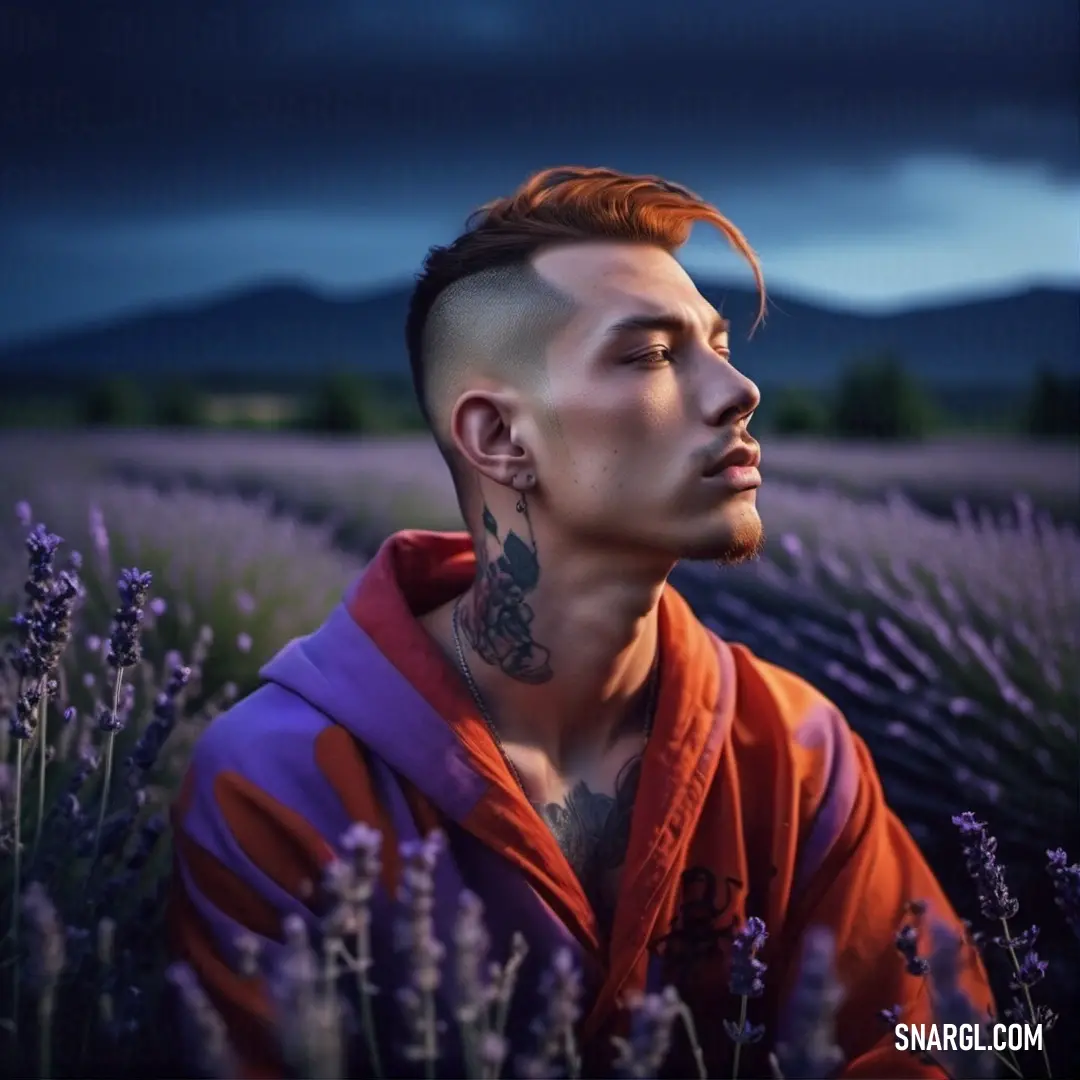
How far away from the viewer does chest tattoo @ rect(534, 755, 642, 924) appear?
216 cm

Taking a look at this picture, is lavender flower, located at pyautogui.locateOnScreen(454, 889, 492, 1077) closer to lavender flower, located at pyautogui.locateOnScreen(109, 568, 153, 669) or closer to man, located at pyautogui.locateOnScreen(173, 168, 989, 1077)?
man, located at pyautogui.locateOnScreen(173, 168, 989, 1077)

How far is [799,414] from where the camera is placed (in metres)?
3.10

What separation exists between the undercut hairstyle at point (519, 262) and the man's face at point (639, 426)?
Answer: 0.17 feet

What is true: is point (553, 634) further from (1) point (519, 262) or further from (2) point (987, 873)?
(2) point (987, 873)

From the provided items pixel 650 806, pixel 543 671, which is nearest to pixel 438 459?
pixel 543 671

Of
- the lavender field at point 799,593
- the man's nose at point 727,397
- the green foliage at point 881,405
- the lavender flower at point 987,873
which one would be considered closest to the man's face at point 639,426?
the man's nose at point 727,397

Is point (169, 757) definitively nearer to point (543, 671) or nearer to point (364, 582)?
point (364, 582)

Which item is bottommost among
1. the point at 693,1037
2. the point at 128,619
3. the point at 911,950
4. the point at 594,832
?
the point at 693,1037

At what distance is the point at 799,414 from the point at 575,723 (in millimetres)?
1184

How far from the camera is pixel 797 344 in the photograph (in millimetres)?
2979

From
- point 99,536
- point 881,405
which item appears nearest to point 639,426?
point 99,536

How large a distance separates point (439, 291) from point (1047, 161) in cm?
163

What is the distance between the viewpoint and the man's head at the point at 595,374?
6.73 feet

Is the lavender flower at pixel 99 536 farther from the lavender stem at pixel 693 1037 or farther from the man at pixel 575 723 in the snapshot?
the lavender stem at pixel 693 1037
